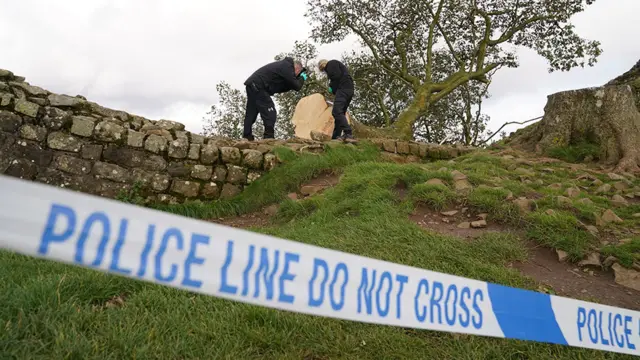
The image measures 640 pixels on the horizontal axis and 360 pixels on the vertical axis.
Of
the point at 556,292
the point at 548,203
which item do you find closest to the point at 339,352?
the point at 556,292

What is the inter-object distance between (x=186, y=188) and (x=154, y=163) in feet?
1.87

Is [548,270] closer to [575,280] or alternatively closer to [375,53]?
[575,280]

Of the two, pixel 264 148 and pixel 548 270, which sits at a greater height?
pixel 264 148

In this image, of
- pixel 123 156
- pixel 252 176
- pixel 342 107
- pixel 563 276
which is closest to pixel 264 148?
pixel 252 176

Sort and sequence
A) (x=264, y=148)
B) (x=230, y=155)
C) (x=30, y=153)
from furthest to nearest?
(x=264, y=148) < (x=230, y=155) < (x=30, y=153)

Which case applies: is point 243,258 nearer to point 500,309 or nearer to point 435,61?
point 500,309

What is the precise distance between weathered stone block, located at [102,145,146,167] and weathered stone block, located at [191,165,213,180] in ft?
2.34

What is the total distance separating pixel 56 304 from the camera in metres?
2.27

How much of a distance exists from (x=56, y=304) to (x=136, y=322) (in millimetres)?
470

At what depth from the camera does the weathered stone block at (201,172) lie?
19.5ft

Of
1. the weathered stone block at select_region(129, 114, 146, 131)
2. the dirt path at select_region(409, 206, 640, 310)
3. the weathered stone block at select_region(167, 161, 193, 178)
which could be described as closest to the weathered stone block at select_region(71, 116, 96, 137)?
the weathered stone block at select_region(129, 114, 146, 131)

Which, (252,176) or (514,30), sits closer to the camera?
(252,176)

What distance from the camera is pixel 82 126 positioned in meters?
5.34

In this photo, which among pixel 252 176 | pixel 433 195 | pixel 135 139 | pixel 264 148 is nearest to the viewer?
pixel 433 195
